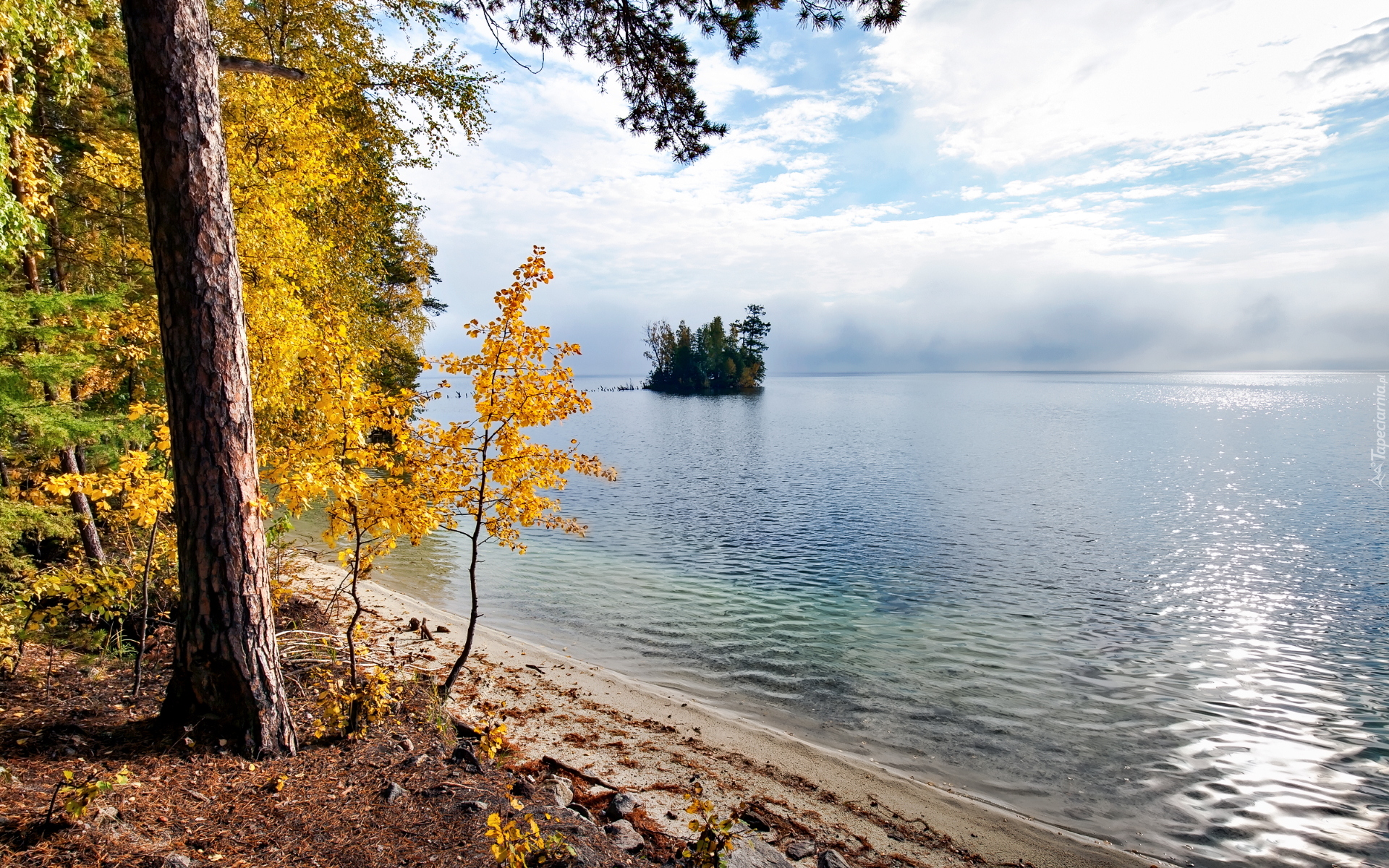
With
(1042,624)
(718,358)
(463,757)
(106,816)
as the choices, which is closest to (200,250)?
(106,816)

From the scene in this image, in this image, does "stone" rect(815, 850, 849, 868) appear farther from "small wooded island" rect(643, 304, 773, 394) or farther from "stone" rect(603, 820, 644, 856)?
"small wooded island" rect(643, 304, 773, 394)

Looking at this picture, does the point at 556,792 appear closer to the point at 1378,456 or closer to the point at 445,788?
the point at 445,788

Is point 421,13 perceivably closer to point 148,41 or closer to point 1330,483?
point 148,41

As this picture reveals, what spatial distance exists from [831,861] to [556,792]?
225 centimetres

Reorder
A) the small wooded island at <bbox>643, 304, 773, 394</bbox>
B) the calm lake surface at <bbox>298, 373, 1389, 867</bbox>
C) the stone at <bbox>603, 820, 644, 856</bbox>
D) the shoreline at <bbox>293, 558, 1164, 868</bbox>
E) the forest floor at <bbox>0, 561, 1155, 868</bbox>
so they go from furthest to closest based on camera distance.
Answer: the small wooded island at <bbox>643, 304, 773, 394</bbox>, the calm lake surface at <bbox>298, 373, 1389, 867</bbox>, the shoreline at <bbox>293, 558, 1164, 868</bbox>, the stone at <bbox>603, 820, 644, 856</bbox>, the forest floor at <bbox>0, 561, 1155, 868</bbox>

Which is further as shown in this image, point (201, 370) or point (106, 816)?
point (201, 370)

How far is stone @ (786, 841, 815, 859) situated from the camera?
539cm

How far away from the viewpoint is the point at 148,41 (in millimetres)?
4473

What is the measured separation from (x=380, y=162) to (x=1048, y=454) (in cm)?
3721

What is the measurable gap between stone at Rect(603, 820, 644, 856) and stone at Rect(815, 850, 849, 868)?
1484 mm

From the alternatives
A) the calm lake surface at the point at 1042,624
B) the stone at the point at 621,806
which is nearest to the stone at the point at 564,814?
the stone at the point at 621,806

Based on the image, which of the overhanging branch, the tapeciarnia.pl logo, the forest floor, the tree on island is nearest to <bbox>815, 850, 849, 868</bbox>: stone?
the forest floor

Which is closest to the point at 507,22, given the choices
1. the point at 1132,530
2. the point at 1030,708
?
the point at 1030,708

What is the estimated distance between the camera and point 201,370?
456 cm
